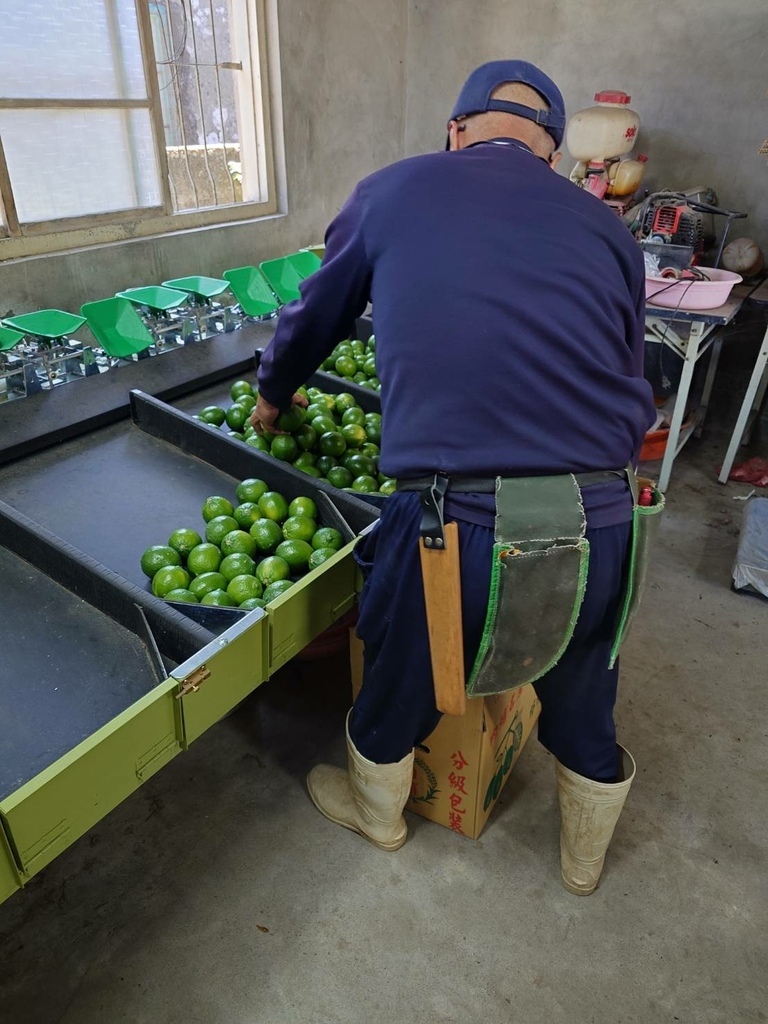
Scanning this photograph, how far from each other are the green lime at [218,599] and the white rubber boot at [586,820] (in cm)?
101

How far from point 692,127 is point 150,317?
3.80 m

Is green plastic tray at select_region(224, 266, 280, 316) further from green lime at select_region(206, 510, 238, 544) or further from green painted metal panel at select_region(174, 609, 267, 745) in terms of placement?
green painted metal panel at select_region(174, 609, 267, 745)

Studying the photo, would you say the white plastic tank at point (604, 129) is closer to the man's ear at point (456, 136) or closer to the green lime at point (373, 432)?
the green lime at point (373, 432)

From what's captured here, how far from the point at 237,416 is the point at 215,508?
1.93 ft

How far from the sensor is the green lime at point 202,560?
5.94 ft

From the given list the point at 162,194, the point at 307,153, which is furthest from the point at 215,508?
the point at 307,153

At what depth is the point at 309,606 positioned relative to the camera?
171 cm

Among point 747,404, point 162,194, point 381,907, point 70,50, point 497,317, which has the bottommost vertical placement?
point 381,907

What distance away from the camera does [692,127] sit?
4.49m

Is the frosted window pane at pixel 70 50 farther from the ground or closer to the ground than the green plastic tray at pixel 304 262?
farther from the ground

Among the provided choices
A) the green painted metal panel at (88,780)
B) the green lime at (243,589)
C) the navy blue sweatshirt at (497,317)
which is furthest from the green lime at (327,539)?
the green painted metal panel at (88,780)

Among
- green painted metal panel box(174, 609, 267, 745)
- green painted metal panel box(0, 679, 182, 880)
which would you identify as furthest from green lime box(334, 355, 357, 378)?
green painted metal panel box(0, 679, 182, 880)

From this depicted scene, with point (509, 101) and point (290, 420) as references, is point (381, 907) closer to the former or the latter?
point (290, 420)

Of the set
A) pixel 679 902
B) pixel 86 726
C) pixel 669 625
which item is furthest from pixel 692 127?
pixel 86 726
